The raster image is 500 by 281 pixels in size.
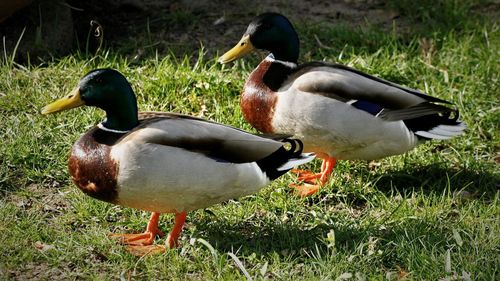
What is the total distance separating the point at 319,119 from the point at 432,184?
79 centimetres

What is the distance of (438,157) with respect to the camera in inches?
205

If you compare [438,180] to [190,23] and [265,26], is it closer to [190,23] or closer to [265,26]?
[265,26]

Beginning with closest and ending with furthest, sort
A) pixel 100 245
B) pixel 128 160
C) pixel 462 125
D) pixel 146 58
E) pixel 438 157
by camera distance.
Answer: pixel 128 160 < pixel 100 245 < pixel 462 125 < pixel 438 157 < pixel 146 58

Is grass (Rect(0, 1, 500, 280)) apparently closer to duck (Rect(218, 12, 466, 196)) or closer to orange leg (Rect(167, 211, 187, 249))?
orange leg (Rect(167, 211, 187, 249))

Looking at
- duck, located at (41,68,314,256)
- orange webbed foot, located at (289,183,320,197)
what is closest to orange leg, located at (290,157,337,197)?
orange webbed foot, located at (289,183,320,197)

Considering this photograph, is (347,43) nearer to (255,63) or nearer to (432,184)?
(255,63)

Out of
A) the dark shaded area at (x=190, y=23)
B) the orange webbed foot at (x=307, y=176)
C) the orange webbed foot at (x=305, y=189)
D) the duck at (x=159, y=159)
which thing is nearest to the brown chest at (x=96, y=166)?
the duck at (x=159, y=159)

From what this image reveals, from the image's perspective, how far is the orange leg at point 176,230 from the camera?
4.17 meters

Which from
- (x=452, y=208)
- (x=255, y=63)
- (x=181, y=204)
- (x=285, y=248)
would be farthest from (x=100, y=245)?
(x=255, y=63)

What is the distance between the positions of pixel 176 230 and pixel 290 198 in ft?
2.59

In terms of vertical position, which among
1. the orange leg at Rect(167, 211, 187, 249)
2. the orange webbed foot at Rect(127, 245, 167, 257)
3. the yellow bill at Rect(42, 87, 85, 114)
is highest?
the yellow bill at Rect(42, 87, 85, 114)

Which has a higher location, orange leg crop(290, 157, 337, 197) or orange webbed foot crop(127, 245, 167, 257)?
orange webbed foot crop(127, 245, 167, 257)

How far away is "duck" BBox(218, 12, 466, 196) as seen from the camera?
465 cm

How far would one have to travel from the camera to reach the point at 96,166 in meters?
3.96
